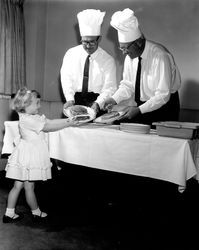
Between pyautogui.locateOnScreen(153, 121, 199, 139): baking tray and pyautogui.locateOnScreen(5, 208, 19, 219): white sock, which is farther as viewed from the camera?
pyautogui.locateOnScreen(5, 208, 19, 219): white sock

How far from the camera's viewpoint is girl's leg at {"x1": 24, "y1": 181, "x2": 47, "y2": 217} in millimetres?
2375

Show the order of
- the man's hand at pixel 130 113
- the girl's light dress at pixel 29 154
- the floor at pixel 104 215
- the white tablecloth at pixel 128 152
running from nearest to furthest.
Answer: the white tablecloth at pixel 128 152
the floor at pixel 104 215
the girl's light dress at pixel 29 154
the man's hand at pixel 130 113

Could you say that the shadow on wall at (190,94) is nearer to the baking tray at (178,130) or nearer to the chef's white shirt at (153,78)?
the chef's white shirt at (153,78)

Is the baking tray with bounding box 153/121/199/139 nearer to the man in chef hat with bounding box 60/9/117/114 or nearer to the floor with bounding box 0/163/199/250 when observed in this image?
the floor with bounding box 0/163/199/250

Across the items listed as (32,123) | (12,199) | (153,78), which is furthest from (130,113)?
(12,199)

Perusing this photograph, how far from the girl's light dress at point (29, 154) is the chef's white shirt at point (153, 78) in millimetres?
911

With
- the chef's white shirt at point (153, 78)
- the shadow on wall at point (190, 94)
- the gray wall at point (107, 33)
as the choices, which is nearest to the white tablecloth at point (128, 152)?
the chef's white shirt at point (153, 78)

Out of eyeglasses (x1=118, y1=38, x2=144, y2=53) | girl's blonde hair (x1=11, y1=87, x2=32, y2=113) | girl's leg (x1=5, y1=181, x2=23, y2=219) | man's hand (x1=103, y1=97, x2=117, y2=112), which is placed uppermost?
eyeglasses (x1=118, y1=38, x2=144, y2=53)

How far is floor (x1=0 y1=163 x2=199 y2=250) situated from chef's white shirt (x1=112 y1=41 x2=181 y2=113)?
805 mm

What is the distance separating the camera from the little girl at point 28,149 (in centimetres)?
231

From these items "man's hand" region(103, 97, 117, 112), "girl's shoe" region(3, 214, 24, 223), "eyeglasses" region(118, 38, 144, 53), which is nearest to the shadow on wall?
"eyeglasses" region(118, 38, 144, 53)

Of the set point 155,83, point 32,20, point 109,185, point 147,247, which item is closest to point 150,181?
point 109,185

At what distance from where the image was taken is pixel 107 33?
4.15 metres

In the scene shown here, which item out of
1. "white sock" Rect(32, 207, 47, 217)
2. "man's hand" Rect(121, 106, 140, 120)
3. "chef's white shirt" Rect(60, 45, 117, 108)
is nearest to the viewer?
"white sock" Rect(32, 207, 47, 217)
